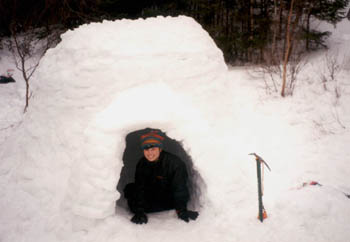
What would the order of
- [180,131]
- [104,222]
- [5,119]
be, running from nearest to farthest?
[104,222], [180,131], [5,119]

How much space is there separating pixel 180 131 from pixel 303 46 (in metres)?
8.45

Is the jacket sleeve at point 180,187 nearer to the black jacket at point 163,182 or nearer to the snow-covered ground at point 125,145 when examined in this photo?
the black jacket at point 163,182

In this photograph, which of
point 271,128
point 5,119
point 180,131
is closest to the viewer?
point 180,131

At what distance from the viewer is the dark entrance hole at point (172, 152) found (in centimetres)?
317

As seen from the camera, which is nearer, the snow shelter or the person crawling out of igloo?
the snow shelter

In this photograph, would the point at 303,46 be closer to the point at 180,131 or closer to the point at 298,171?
the point at 298,171

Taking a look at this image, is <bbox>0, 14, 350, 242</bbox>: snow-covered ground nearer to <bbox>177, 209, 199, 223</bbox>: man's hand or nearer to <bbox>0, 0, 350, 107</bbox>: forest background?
<bbox>177, 209, 199, 223</bbox>: man's hand

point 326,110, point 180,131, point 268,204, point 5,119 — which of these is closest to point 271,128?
point 326,110

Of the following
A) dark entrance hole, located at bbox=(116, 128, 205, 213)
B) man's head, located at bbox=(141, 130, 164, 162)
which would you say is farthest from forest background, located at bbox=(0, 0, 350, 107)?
man's head, located at bbox=(141, 130, 164, 162)

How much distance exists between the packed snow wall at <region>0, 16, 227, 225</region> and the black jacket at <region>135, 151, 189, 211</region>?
0.26 metres

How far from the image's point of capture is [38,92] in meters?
3.34

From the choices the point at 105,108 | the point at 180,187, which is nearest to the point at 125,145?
the point at 105,108

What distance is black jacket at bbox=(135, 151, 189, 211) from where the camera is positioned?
2953mm

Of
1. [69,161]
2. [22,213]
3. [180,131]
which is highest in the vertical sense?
[180,131]
